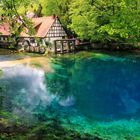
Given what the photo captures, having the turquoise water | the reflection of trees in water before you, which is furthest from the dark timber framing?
the turquoise water

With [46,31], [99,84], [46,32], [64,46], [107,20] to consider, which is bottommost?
[99,84]

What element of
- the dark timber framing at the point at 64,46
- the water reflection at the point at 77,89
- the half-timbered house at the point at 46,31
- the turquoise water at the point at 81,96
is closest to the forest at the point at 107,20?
the dark timber framing at the point at 64,46

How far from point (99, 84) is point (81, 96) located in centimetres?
477

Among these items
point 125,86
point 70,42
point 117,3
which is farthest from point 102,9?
point 125,86

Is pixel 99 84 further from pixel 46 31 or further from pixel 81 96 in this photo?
pixel 46 31

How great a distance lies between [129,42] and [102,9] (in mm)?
7507

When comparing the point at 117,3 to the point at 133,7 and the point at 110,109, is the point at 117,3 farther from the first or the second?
the point at 110,109

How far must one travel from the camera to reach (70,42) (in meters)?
48.2

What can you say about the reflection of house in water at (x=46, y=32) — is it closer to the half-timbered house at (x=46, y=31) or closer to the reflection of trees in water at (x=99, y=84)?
the half-timbered house at (x=46, y=31)

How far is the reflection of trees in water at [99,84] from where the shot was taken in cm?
2184

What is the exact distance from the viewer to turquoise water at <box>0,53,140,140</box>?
58.9 feet

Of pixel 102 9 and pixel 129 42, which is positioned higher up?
pixel 102 9

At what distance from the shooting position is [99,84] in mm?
28734

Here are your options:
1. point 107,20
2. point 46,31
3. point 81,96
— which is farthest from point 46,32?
point 81,96
